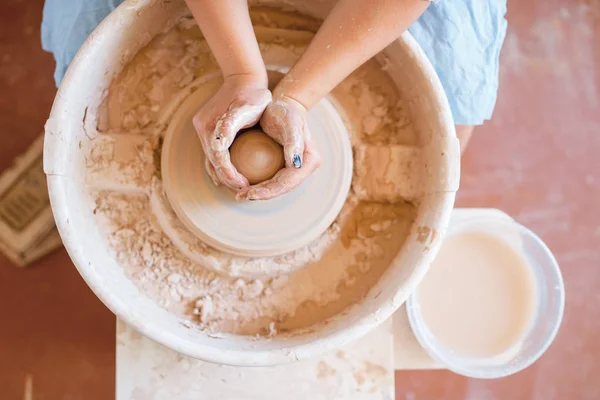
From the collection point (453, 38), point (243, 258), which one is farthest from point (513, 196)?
point (243, 258)

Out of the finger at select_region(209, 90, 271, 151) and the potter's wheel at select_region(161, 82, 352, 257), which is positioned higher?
the finger at select_region(209, 90, 271, 151)

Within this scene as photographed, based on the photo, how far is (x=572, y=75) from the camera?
1.64m

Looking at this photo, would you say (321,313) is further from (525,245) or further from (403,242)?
(525,245)

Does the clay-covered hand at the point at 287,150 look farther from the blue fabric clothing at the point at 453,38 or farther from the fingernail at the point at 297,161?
the blue fabric clothing at the point at 453,38

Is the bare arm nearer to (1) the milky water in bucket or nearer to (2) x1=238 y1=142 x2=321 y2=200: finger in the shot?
(2) x1=238 y1=142 x2=321 y2=200: finger

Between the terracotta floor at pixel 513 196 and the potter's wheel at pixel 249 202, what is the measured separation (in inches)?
27.6

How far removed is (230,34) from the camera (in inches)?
32.2

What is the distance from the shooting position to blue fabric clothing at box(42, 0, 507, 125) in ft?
3.14

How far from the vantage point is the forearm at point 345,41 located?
0.78m

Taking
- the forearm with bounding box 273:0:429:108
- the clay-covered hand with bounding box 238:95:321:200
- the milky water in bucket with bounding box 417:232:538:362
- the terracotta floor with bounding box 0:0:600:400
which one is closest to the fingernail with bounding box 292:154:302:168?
the clay-covered hand with bounding box 238:95:321:200

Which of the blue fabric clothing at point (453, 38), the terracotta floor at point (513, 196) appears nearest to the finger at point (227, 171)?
the blue fabric clothing at point (453, 38)

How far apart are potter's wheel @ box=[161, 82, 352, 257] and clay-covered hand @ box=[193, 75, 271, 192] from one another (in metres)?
0.09

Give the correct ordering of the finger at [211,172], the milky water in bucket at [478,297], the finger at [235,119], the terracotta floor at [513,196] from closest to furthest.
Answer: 1. the finger at [235,119]
2. the finger at [211,172]
3. the milky water in bucket at [478,297]
4. the terracotta floor at [513,196]

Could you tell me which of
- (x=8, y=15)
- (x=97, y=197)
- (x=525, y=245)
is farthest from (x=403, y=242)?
(x=8, y=15)
